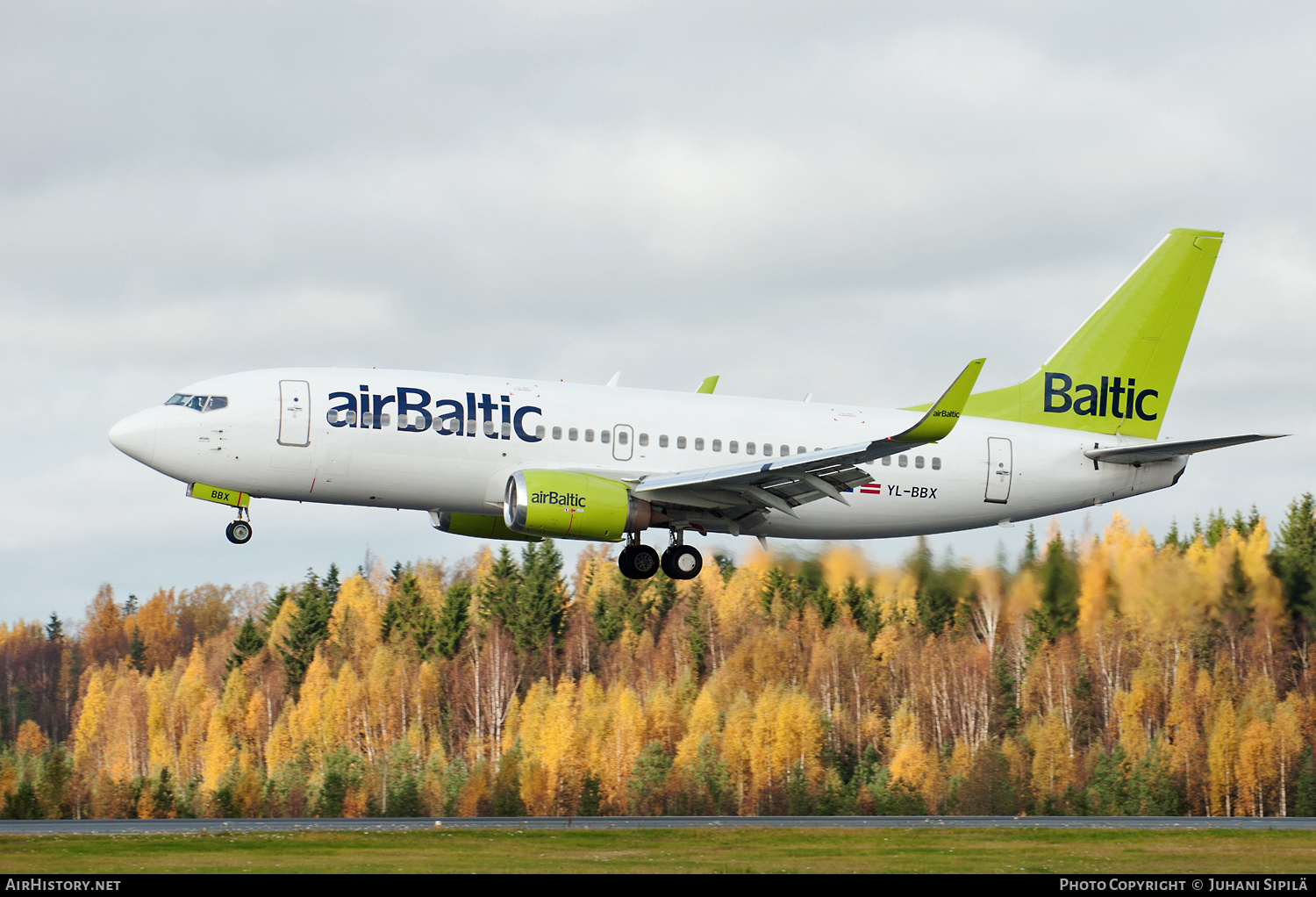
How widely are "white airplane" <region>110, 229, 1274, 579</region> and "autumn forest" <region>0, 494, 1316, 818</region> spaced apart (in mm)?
4972

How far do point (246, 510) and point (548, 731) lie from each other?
6874cm

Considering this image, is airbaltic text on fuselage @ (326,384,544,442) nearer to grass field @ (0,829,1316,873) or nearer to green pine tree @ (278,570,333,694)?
grass field @ (0,829,1316,873)

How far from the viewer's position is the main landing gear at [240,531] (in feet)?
124

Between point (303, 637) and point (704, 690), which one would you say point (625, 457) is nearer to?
point (704, 690)

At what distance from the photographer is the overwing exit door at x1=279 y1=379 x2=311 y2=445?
120ft

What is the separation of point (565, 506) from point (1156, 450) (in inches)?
709

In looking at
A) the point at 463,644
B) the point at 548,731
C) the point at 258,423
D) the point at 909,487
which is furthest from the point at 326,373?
the point at 463,644

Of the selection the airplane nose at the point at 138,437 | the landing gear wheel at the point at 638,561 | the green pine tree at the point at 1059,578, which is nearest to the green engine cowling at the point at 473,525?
the landing gear wheel at the point at 638,561

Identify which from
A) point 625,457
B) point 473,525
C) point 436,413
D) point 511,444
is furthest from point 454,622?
point 436,413

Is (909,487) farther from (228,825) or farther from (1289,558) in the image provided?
(228,825)

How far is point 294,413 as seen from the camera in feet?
121

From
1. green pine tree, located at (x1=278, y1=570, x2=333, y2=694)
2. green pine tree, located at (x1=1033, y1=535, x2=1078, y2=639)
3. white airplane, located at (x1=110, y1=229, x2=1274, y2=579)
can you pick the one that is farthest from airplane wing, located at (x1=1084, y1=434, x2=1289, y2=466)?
green pine tree, located at (x1=278, y1=570, x2=333, y2=694)

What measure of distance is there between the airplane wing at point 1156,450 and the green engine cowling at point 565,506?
15542mm

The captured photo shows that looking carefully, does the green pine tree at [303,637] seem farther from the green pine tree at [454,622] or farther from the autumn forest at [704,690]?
the green pine tree at [454,622]
